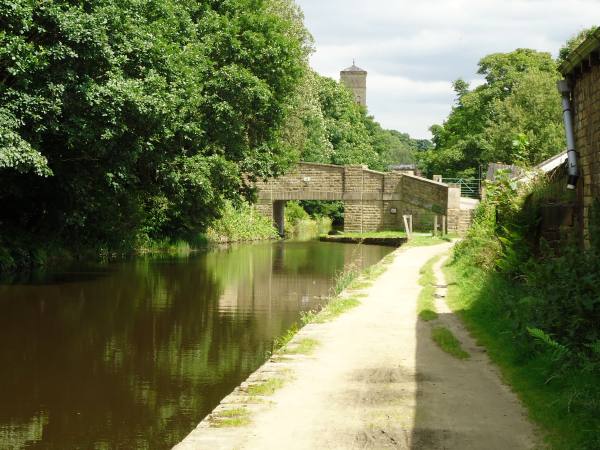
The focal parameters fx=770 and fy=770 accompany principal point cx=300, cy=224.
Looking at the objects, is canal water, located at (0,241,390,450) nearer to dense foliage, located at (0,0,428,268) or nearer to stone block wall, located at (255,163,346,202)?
dense foliage, located at (0,0,428,268)

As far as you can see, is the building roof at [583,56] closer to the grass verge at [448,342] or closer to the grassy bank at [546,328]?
Answer: the grassy bank at [546,328]

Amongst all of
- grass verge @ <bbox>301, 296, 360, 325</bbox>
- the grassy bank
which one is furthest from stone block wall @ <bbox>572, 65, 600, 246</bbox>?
grass verge @ <bbox>301, 296, 360, 325</bbox>

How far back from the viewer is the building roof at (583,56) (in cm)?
962

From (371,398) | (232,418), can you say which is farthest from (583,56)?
(232,418)

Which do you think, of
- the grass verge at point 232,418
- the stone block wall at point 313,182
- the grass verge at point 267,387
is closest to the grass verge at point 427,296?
the grass verge at point 267,387

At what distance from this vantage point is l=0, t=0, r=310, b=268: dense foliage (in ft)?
52.5

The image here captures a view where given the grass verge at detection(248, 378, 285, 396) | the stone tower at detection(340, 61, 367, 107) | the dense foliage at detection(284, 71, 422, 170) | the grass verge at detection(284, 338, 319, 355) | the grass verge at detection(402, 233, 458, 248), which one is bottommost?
the grass verge at detection(248, 378, 285, 396)

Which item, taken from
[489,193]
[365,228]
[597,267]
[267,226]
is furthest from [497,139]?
[597,267]

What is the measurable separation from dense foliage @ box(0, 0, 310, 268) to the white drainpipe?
9.78 m

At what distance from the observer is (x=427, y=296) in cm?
1443

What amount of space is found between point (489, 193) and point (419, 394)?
10073mm

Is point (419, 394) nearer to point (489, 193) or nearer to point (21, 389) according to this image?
point (21, 389)

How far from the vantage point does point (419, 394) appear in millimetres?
7016

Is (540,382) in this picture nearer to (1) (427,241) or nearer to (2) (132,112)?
(2) (132,112)
